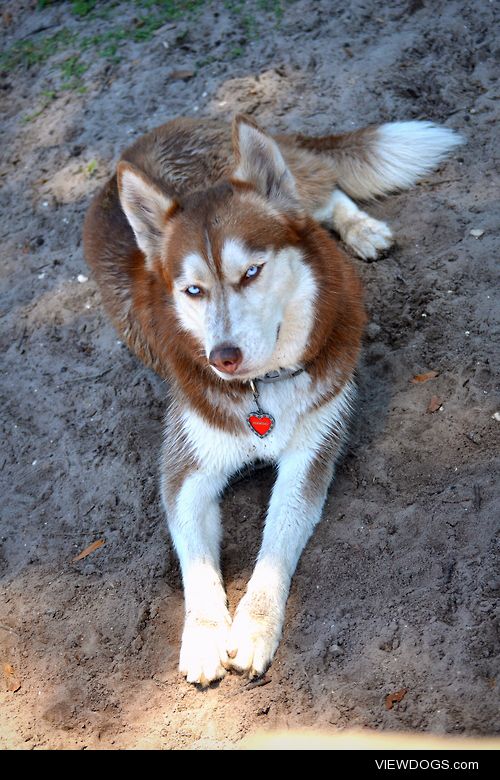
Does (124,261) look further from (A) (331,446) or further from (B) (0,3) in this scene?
(B) (0,3)

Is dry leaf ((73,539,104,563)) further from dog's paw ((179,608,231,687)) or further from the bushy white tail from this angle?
the bushy white tail

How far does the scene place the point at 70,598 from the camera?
338 centimetres

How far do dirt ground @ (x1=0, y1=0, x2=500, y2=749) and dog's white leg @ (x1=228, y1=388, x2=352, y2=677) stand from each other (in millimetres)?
79

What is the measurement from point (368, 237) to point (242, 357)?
5.70 ft

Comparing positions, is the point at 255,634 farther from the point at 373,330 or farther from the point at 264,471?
the point at 373,330

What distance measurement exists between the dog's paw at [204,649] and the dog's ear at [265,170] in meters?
1.71

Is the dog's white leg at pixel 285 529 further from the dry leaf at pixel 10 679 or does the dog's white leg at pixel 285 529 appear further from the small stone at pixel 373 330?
the dry leaf at pixel 10 679

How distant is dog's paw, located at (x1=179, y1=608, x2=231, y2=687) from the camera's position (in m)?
2.88

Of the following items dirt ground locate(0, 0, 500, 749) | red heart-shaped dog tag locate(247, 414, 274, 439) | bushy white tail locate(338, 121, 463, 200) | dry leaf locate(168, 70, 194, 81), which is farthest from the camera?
dry leaf locate(168, 70, 194, 81)

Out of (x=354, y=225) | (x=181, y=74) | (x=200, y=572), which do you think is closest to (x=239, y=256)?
(x=200, y=572)

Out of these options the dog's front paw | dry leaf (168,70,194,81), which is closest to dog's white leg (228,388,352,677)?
the dog's front paw

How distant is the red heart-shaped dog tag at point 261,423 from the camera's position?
3.35m

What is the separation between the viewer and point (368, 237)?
14.2ft
